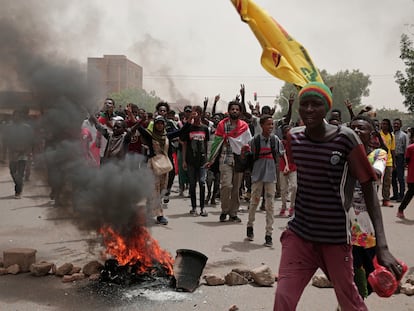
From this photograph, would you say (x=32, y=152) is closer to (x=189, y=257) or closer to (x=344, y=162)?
(x=189, y=257)

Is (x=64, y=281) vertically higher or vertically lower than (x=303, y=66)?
lower

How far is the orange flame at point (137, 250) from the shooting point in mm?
5232

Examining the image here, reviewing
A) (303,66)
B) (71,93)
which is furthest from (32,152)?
(303,66)

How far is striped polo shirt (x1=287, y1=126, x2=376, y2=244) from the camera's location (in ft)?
9.63

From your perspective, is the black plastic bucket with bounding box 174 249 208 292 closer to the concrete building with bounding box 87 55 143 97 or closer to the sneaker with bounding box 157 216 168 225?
the concrete building with bounding box 87 55 143 97

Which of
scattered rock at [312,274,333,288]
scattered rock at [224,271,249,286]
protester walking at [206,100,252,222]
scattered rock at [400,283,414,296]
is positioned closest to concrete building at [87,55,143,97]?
protester walking at [206,100,252,222]

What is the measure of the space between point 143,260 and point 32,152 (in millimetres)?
2086

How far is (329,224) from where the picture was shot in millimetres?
2980

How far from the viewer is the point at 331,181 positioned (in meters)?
2.96

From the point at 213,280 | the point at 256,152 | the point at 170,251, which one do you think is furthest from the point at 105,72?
the point at 213,280

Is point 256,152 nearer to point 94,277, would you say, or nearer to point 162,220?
point 162,220

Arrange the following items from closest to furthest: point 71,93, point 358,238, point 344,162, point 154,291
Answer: point 344,162 → point 358,238 → point 154,291 → point 71,93

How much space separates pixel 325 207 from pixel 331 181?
6.4 inches

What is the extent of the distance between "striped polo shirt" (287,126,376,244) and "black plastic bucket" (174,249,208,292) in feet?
7.17
